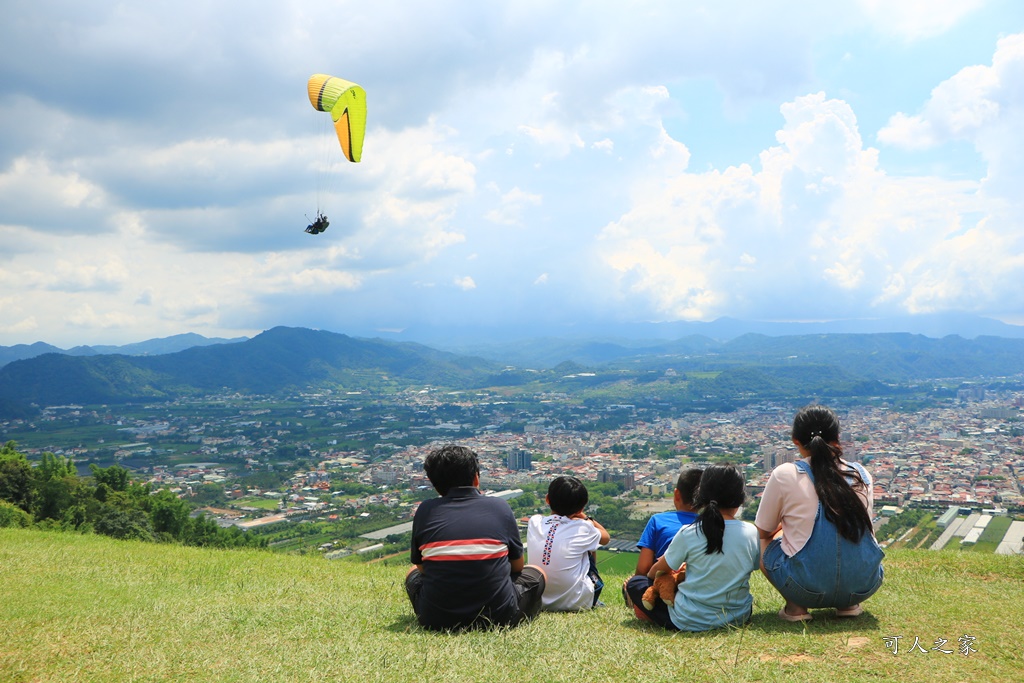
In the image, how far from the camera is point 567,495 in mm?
4570

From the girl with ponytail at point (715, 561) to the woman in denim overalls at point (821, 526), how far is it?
19 centimetres

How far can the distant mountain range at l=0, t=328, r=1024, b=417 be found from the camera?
303 ft

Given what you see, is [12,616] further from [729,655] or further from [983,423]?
[983,423]

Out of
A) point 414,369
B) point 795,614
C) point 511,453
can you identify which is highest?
point 414,369

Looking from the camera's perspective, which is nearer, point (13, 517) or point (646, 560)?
point (646, 560)

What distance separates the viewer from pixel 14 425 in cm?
6800

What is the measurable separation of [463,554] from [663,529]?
134 centimetres

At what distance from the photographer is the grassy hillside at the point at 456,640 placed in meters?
3.22

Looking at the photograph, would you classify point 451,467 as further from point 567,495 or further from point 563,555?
point 563,555

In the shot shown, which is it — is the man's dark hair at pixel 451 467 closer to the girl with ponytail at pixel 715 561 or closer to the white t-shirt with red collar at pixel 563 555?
the white t-shirt with red collar at pixel 563 555

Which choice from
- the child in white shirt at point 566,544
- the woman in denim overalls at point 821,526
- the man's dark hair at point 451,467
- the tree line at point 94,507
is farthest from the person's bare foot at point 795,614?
the tree line at point 94,507

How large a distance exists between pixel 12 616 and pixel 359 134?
1123 centimetres

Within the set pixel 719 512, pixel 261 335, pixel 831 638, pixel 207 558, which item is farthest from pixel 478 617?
pixel 261 335

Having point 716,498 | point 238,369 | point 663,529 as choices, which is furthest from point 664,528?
point 238,369
